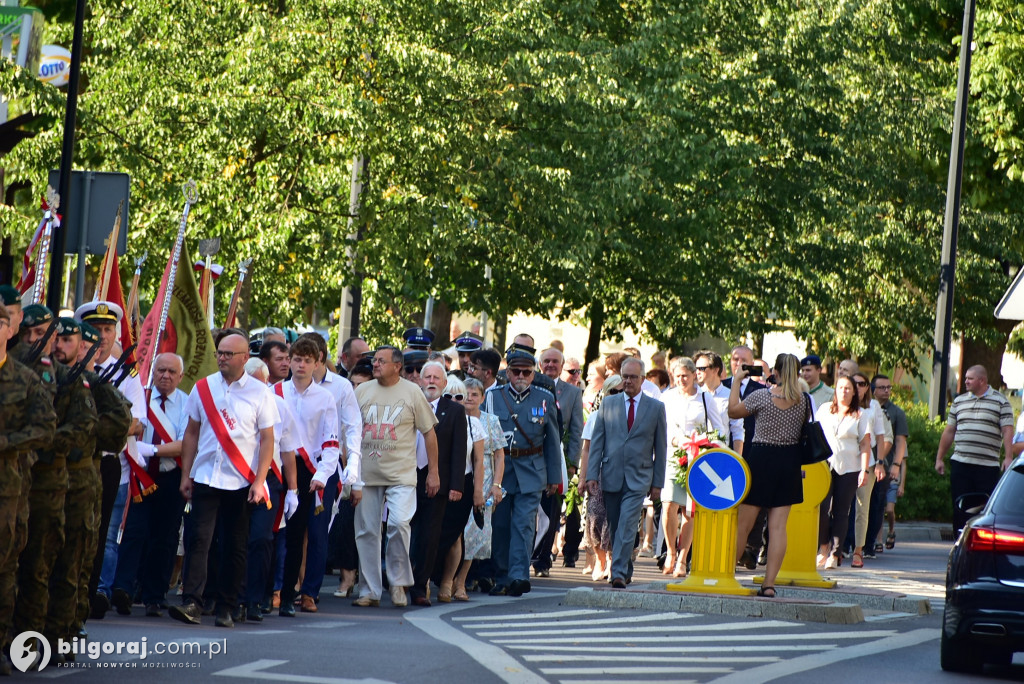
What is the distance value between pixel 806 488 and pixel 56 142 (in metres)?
11.2

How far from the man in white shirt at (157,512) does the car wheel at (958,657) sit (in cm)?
485

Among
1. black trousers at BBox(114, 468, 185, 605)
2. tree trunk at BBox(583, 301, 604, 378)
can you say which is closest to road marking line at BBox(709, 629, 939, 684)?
black trousers at BBox(114, 468, 185, 605)

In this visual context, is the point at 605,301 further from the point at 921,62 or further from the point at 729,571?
the point at 729,571

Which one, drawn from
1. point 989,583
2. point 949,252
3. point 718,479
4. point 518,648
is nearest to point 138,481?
point 518,648

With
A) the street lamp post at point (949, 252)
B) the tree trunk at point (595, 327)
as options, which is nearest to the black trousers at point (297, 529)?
the street lamp post at point (949, 252)

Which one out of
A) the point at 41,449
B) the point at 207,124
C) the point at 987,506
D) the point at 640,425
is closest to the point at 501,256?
the point at 207,124

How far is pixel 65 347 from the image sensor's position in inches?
359

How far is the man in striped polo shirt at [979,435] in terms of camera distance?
17.3m

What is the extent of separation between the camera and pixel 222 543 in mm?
11188

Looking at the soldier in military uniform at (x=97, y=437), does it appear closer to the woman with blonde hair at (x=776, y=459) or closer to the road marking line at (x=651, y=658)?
the road marking line at (x=651, y=658)

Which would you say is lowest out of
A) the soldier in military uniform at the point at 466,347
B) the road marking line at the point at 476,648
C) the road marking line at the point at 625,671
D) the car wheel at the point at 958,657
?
the road marking line at the point at 476,648

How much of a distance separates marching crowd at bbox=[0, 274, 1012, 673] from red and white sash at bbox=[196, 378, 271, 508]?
0.04 ft

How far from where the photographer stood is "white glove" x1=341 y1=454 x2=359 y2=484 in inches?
475

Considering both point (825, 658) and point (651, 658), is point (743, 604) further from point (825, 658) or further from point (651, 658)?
point (651, 658)
